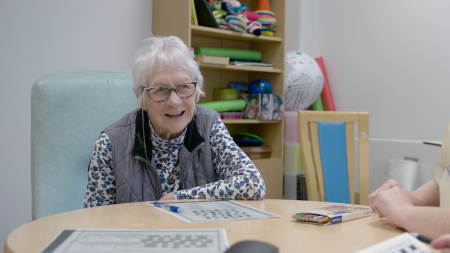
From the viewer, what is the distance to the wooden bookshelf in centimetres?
271

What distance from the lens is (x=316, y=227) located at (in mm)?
850

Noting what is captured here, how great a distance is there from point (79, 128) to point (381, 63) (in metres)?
2.29

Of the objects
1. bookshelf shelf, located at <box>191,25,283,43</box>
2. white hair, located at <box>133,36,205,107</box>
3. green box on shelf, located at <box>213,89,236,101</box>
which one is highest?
bookshelf shelf, located at <box>191,25,283,43</box>

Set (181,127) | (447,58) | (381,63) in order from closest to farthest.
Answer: (181,127) < (447,58) < (381,63)

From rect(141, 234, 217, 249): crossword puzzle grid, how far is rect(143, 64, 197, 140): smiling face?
2.19ft

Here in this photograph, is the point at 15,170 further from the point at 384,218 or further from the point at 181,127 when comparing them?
the point at 384,218

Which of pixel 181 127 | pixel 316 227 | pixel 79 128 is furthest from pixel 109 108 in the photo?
pixel 316 227

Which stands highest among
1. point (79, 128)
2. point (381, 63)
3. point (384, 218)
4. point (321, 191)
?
point (381, 63)

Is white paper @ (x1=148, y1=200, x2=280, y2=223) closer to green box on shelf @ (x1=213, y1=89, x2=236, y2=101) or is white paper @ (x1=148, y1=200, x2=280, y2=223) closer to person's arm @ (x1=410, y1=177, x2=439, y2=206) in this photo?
person's arm @ (x1=410, y1=177, x2=439, y2=206)

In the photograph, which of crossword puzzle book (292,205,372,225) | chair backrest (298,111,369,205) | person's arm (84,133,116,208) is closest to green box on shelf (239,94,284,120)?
chair backrest (298,111,369,205)

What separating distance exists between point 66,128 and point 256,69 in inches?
66.0

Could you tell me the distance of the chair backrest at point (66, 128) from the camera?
4.63ft

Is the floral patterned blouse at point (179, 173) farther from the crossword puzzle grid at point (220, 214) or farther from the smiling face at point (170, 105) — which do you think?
the crossword puzzle grid at point (220, 214)

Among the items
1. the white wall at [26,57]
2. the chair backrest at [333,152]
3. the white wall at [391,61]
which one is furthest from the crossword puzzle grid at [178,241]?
the white wall at [391,61]
